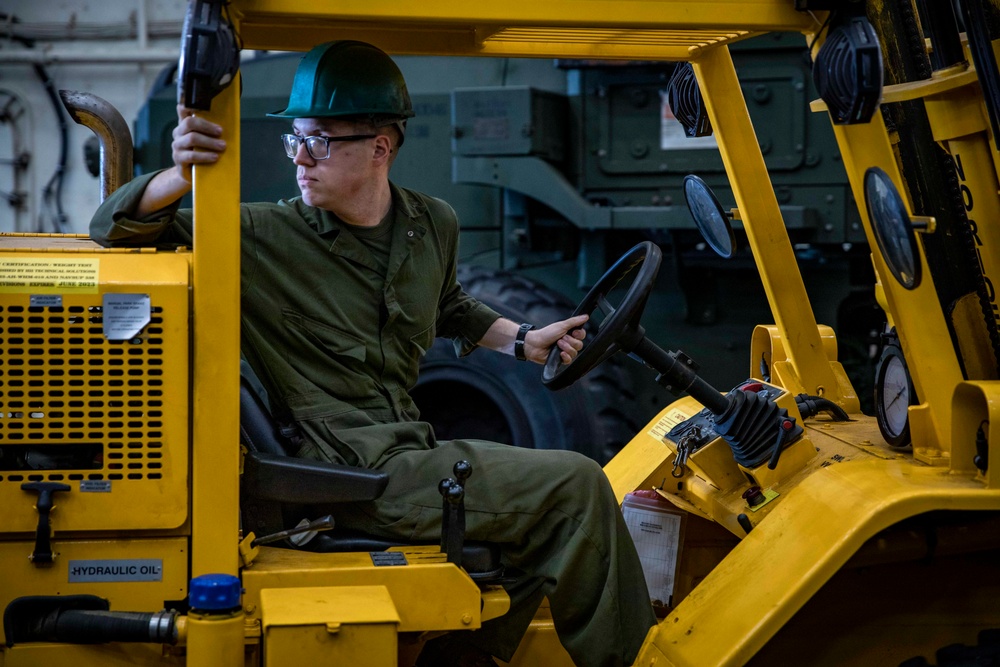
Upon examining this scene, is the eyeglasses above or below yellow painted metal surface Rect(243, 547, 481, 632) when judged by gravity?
above

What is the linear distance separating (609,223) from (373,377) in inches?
143

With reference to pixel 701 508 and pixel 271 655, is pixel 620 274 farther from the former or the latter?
pixel 271 655

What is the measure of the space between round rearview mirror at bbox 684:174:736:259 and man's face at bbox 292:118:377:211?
91 centimetres

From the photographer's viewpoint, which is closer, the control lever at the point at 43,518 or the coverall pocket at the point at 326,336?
the control lever at the point at 43,518

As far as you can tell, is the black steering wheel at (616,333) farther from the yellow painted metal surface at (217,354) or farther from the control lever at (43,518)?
the control lever at (43,518)

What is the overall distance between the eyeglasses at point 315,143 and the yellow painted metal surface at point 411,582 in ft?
2.93

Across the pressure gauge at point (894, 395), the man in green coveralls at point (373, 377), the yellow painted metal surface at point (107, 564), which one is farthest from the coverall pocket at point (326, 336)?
the pressure gauge at point (894, 395)

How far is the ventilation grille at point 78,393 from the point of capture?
226cm

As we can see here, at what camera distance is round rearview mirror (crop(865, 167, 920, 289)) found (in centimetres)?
225

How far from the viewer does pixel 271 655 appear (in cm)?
213

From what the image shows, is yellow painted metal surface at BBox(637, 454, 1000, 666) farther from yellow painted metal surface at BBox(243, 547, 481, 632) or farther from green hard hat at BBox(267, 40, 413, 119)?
green hard hat at BBox(267, 40, 413, 119)

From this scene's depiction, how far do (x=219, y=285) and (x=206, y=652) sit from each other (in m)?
0.69

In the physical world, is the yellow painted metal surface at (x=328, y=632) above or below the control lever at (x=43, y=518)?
below

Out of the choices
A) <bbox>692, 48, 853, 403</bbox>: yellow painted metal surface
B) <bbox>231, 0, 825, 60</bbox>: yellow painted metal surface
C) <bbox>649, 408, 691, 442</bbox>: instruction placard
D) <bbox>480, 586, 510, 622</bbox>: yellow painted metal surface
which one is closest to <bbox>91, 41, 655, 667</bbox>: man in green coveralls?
<bbox>480, 586, 510, 622</bbox>: yellow painted metal surface
